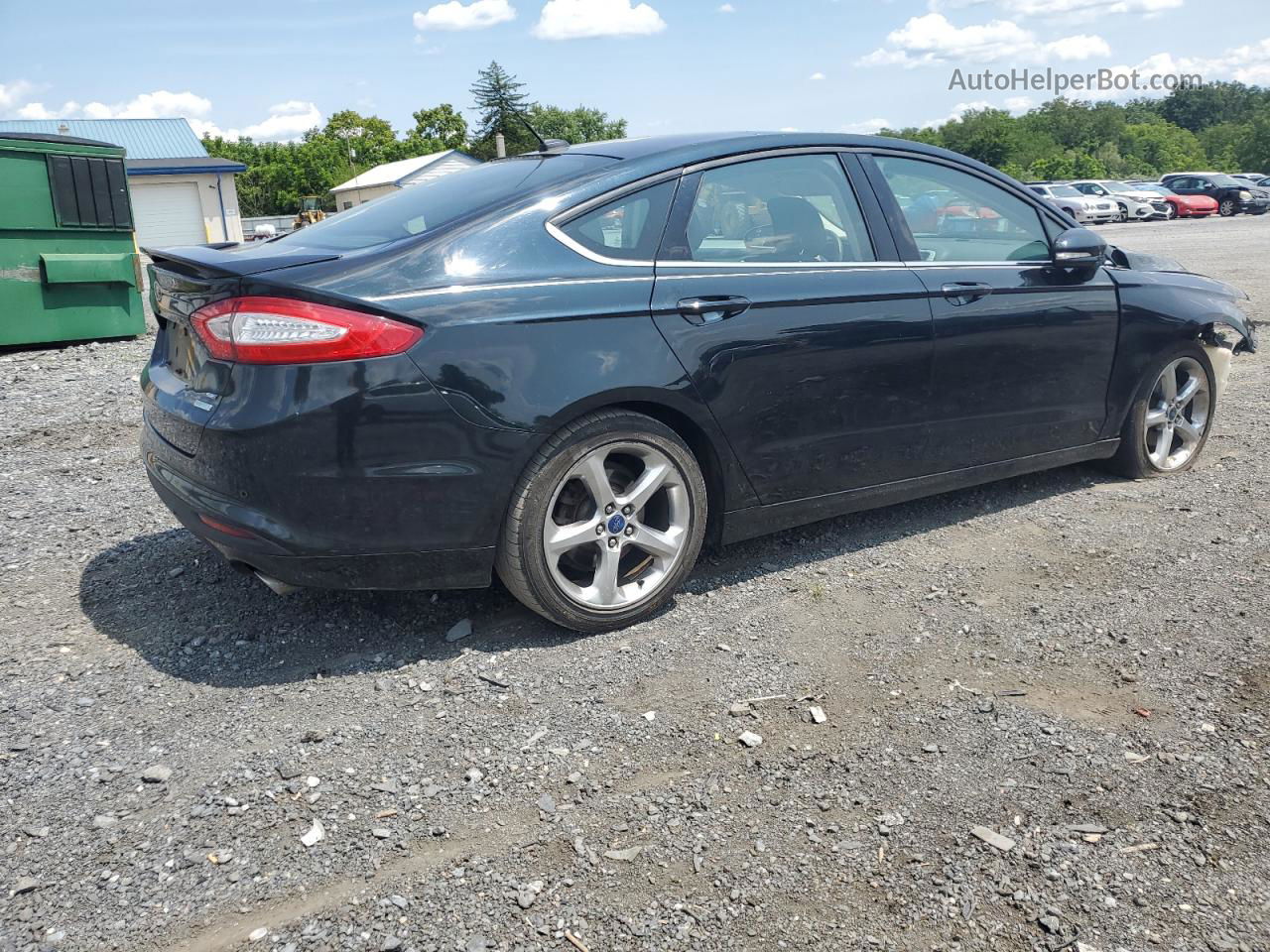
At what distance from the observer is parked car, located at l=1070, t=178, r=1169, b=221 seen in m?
39.1

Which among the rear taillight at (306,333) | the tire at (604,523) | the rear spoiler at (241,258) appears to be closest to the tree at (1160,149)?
the tire at (604,523)

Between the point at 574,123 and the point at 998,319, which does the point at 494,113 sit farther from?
the point at 998,319

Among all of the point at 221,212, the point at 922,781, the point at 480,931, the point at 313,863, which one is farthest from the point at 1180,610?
the point at 221,212

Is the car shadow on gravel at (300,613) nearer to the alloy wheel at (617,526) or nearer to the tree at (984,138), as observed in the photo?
the alloy wheel at (617,526)

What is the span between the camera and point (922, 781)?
9.16 ft

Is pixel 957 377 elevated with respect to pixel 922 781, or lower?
elevated

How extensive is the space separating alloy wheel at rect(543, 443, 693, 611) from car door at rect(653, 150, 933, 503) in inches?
12.3

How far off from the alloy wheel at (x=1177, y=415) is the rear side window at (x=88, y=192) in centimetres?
935

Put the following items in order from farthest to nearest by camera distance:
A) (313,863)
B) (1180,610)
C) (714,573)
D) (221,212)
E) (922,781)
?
(221,212)
(714,573)
(1180,610)
(922,781)
(313,863)

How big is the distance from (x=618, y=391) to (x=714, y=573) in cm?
110

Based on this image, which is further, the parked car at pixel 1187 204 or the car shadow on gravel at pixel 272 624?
the parked car at pixel 1187 204

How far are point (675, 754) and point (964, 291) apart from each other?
2.45 meters

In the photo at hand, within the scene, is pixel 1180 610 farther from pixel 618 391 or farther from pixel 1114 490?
pixel 618 391

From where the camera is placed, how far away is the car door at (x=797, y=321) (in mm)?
3754
